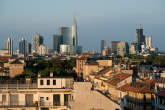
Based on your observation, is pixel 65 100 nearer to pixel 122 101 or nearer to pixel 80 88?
pixel 122 101

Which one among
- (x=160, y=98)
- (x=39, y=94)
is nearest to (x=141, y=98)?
(x=160, y=98)

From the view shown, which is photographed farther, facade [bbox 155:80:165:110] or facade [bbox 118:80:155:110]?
facade [bbox 118:80:155:110]

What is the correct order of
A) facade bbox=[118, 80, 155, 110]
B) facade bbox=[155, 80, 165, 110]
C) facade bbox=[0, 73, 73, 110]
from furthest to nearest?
1. facade bbox=[0, 73, 73, 110]
2. facade bbox=[118, 80, 155, 110]
3. facade bbox=[155, 80, 165, 110]

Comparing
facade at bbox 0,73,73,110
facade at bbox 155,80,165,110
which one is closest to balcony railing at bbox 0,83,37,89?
facade at bbox 0,73,73,110

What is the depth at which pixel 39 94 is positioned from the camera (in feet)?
161

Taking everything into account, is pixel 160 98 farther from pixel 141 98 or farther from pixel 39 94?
pixel 39 94

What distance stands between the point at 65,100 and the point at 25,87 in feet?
12.7

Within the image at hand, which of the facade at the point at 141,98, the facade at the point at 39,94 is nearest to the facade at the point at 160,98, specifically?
the facade at the point at 141,98

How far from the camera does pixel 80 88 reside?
35312mm

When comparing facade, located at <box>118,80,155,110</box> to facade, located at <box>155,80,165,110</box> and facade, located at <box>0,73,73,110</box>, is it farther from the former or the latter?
facade, located at <box>0,73,73,110</box>

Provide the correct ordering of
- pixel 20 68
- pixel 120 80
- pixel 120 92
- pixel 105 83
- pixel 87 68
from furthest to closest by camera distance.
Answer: pixel 20 68, pixel 87 68, pixel 105 83, pixel 120 80, pixel 120 92

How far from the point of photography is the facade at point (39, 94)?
47.5 m

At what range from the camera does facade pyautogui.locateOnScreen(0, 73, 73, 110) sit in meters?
47.5

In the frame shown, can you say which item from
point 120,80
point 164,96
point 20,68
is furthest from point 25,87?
point 20,68
